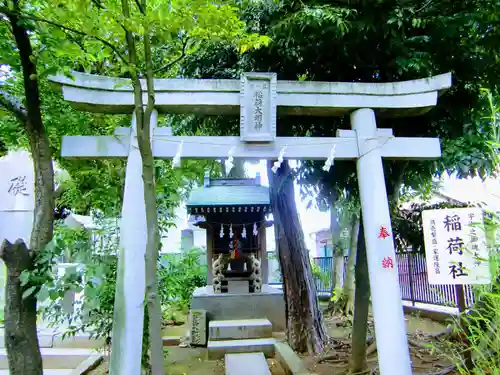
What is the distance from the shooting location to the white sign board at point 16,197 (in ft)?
25.9

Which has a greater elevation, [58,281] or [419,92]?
[419,92]

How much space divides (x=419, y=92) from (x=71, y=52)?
369 centimetres

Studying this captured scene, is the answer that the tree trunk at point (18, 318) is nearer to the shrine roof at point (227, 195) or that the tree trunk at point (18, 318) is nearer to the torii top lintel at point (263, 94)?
the torii top lintel at point (263, 94)

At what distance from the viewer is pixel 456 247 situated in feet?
11.8

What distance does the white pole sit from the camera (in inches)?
148

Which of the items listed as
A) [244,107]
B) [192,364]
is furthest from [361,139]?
[192,364]

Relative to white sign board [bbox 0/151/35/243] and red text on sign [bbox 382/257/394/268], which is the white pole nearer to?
red text on sign [bbox 382/257/394/268]

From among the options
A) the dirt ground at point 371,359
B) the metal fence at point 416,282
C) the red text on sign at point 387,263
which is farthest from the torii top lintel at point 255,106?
the metal fence at point 416,282

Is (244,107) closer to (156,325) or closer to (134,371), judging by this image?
(156,325)

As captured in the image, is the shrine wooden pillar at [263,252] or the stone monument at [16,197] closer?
the stone monument at [16,197]

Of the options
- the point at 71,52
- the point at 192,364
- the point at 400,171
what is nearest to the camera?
the point at 71,52

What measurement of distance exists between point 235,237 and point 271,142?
19.2ft

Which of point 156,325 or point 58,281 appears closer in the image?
point 156,325

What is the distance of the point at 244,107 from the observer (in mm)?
4230
